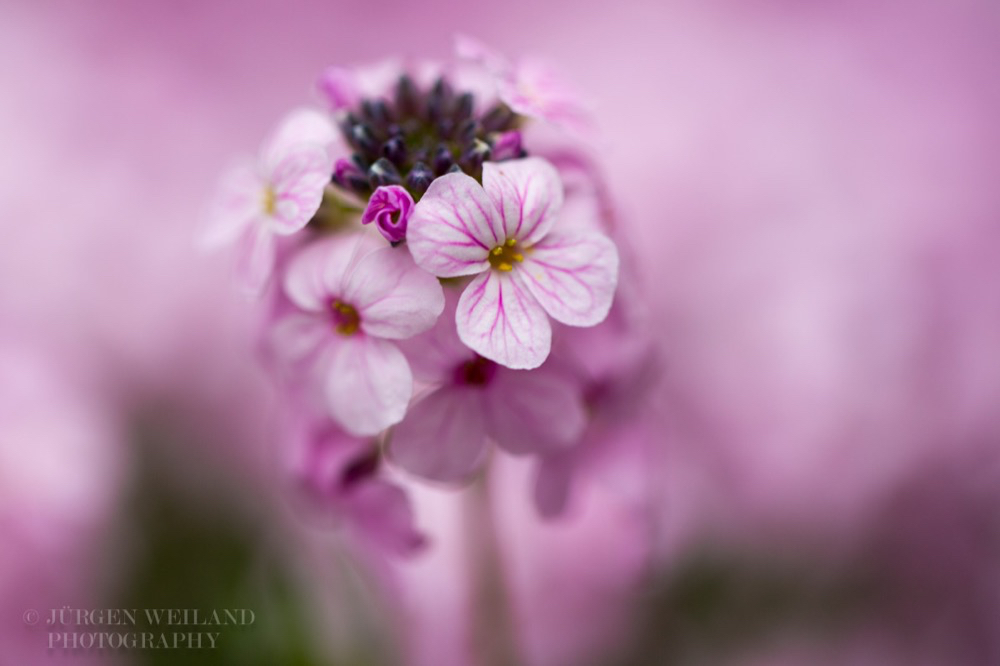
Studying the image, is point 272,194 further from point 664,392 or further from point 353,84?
point 664,392

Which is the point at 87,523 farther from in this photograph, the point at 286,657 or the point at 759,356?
the point at 759,356

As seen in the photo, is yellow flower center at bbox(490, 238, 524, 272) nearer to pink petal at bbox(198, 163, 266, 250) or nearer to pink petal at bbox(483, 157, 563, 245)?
pink petal at bbox(483, 157, 563, 245)

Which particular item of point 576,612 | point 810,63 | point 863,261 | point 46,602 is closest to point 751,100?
point 810,63

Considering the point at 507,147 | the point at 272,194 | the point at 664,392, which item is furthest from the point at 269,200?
the point at 664,392

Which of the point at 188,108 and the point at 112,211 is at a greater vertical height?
the point at 188,108

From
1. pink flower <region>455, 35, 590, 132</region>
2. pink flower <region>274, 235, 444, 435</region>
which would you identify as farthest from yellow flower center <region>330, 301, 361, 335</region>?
pink flower <region>455, 35, 590, 132</region>

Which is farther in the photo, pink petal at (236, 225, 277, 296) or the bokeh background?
the bokeh background
